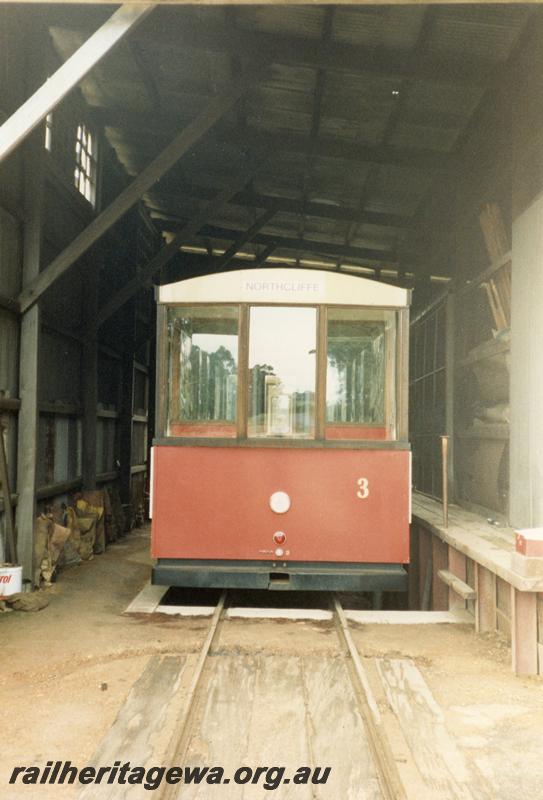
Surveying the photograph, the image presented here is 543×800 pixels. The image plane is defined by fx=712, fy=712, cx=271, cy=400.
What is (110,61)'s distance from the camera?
8875 millimetres

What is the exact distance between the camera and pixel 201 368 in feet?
21.0

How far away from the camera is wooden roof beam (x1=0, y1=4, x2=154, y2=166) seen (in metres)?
5.14

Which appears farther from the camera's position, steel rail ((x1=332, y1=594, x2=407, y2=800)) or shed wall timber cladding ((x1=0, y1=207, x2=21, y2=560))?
shed wall timber cladding ((x1=0, y1=207, x2=21, y2=560))

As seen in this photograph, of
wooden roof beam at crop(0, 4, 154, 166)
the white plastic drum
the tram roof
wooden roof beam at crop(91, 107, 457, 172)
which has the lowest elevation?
the white plastic drum

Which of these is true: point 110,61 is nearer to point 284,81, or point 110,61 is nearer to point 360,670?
point 284,81

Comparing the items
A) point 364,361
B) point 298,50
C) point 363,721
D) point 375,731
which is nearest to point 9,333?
point 364,361

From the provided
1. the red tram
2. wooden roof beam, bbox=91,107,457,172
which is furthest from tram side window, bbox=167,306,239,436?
wooden roof beam, bbox=91,107,457,172

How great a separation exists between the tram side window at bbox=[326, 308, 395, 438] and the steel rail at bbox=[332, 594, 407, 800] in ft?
6.28

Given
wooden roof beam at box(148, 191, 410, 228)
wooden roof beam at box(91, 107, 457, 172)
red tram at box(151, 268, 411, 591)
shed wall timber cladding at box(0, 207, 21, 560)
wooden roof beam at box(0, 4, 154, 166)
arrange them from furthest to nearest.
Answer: wooden roof beam at box(148, 191, 410, 228) → wooden roof beam at box(91, 107, 457, 172) → shed wall timber cladding at box(0, 207, 21, 560) → red tram at box(151, 268, 411, 591) → wooden roof beam at box(0, 4, 154, 166)

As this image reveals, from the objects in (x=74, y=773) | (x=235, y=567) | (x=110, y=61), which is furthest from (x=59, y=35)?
(x=74, y=773)

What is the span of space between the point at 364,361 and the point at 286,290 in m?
0.94

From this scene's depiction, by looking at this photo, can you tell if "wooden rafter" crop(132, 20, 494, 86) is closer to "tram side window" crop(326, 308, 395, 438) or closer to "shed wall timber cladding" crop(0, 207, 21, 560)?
"shed wall timber cladding" crop(0, 207, 21, 560)

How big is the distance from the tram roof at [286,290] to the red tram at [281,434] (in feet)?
0.03

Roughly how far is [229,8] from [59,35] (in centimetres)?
226
